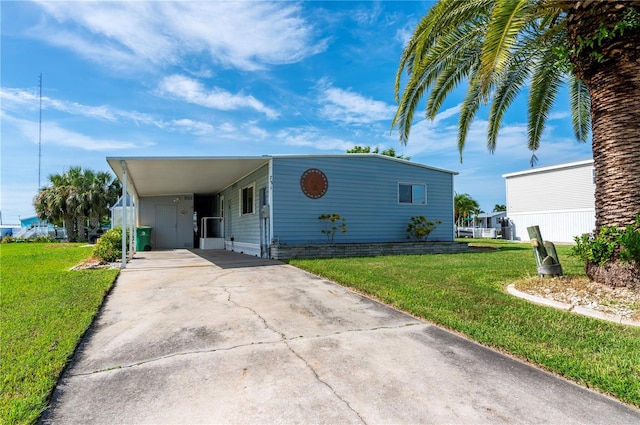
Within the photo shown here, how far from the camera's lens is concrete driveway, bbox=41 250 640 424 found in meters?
2.42

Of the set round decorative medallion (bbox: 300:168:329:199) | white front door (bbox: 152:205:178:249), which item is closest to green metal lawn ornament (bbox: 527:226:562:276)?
round decorative medallion (bbox: 300:168:329:199)

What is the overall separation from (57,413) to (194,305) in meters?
2.90

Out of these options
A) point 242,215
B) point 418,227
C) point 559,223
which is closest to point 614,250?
point 418,227

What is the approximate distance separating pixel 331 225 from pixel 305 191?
1.52m

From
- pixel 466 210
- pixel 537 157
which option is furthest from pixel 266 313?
pixel 466 210

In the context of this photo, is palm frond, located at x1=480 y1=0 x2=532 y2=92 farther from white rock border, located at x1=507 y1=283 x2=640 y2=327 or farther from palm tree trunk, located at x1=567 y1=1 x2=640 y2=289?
white rock border, located at x1=507 y1=283 x2=640 y2=327

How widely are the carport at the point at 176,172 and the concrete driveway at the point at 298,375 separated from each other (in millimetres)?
5613

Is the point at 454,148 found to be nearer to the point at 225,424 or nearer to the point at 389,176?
the point at 389,176

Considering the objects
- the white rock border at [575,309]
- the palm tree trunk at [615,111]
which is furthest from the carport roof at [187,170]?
the white rock border at [575,309]

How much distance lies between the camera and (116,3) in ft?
23.1

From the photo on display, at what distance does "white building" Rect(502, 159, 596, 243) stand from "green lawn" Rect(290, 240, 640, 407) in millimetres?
18018

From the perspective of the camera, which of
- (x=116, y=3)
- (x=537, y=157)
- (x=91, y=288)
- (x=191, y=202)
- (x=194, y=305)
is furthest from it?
(x=191, y=202)

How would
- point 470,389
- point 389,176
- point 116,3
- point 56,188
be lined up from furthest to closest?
point 56,188
point 389,176
point 116,3
point 470,389

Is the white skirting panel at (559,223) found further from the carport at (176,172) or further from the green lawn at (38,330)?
the green lawn at (38,330)
